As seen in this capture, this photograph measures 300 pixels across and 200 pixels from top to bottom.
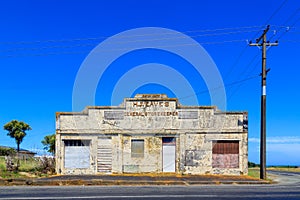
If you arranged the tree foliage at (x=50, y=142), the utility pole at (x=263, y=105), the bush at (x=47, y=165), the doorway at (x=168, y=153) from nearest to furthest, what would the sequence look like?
the utility pole at (x=263, y=105), the bush at (x=47, y=165), the doorway at (x=168, y=153), the tree foliage at (x=50, y=142)

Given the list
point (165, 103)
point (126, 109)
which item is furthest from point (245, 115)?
point (126, 109)

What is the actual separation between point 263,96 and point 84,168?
42.6 feet

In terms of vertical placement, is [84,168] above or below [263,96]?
below

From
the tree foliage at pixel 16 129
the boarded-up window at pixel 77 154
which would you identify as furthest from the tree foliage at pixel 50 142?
the boarded-up window at pixel 77 154

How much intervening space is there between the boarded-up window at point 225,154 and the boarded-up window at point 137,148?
16.6ft

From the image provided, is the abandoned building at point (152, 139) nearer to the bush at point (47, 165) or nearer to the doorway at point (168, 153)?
the doorway at point (168, 153)

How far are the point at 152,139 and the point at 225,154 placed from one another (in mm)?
5244

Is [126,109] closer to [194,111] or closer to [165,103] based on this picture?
[165,103]

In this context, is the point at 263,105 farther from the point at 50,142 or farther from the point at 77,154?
the point at 50,142

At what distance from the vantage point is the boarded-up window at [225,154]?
24.2 meters

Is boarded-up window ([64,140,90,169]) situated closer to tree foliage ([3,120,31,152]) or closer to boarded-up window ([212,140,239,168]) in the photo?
boarded-up window ([212,140,239,168])

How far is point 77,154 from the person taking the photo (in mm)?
24312

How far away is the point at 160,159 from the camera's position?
24.3 metres

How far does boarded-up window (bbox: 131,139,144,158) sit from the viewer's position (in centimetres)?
2434
